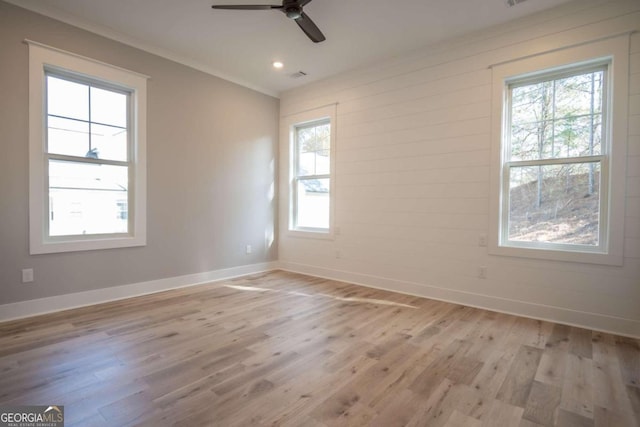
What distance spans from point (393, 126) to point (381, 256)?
1.75 meters

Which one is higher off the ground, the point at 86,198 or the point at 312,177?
the point at 312,177

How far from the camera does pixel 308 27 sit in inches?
112

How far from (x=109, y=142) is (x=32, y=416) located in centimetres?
292

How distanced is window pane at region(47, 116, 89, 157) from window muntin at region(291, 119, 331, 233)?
9.51ft

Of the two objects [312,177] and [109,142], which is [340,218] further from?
[109,142]

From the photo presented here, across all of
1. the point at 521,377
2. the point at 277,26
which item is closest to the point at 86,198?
the point at 277,26

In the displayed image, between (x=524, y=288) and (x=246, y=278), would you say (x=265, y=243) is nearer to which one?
(x=246, y=278)

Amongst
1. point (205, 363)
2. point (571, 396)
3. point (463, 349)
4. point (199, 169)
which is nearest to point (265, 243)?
point (199, 169)

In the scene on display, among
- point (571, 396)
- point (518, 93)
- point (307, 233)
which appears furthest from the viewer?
point (307, 233)

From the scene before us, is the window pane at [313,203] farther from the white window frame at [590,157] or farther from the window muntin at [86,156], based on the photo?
the window muntin at [86,156]

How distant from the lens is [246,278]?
15.3ft

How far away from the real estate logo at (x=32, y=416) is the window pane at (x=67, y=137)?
101 inches

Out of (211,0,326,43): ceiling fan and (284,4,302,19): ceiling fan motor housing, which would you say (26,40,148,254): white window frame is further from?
(284,4,302,19): ceiling fan motor housing

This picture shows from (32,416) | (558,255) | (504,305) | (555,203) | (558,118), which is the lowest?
(32,416)
